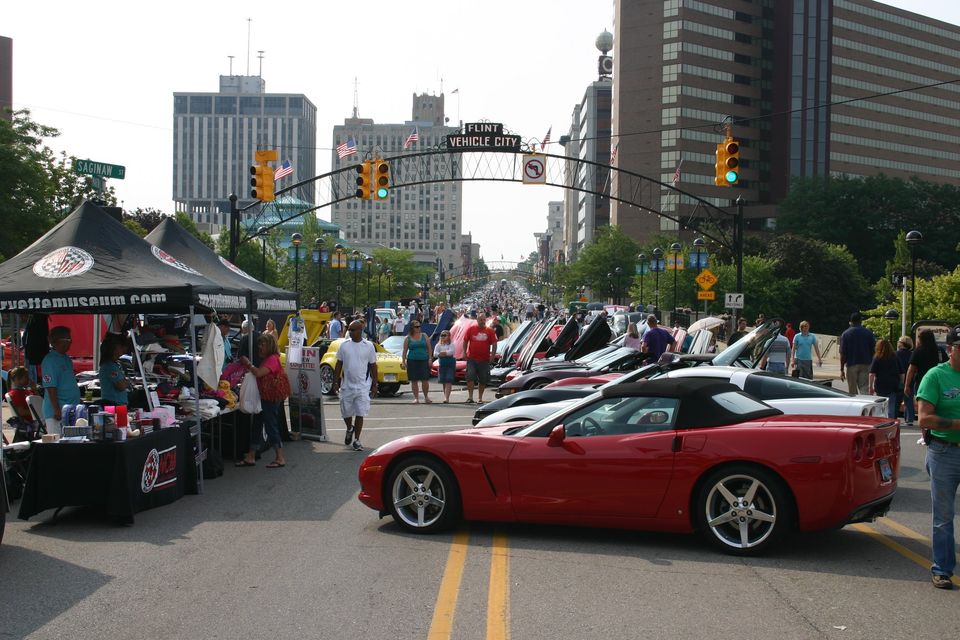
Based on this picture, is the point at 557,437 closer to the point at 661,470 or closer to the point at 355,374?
the point at 661,470

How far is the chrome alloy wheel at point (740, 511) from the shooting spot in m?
7.18

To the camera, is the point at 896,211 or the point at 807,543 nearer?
the point at 807,543

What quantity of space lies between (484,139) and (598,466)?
29.7 metres

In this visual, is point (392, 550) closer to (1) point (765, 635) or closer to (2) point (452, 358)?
(1) point (765, 635)

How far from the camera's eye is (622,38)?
115 m

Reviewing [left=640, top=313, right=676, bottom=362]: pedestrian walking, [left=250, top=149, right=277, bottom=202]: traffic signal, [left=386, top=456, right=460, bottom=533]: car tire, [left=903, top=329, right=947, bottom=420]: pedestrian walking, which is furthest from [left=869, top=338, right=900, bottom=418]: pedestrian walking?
[left=250, top=149, right=277, bottom=202]: traffic signal

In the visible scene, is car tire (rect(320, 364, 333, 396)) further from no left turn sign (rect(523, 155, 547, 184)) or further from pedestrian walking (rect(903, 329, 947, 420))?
no left turn sign (rect(523, 155, 547, 184))

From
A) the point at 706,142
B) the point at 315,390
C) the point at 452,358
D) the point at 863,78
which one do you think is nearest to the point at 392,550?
the point at 315,390

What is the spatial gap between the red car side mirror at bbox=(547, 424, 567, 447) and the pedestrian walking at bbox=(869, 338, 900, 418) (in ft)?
33.1

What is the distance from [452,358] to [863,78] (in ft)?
359

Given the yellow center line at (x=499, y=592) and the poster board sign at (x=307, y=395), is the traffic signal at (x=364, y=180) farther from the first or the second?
the yellow center line at (x=499, y=592)

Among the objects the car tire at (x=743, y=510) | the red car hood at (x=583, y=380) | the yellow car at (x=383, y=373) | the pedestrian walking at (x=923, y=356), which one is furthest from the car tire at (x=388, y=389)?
the car tire at (x=743, y=510)

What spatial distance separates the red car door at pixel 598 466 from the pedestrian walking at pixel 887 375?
382 inches

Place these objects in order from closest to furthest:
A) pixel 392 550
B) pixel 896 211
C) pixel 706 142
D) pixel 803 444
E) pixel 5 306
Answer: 1. pixel 803 444
2. pixel 392 550
3. pixel 5 306
4. pixel 896 211
5. pixel 706 142
